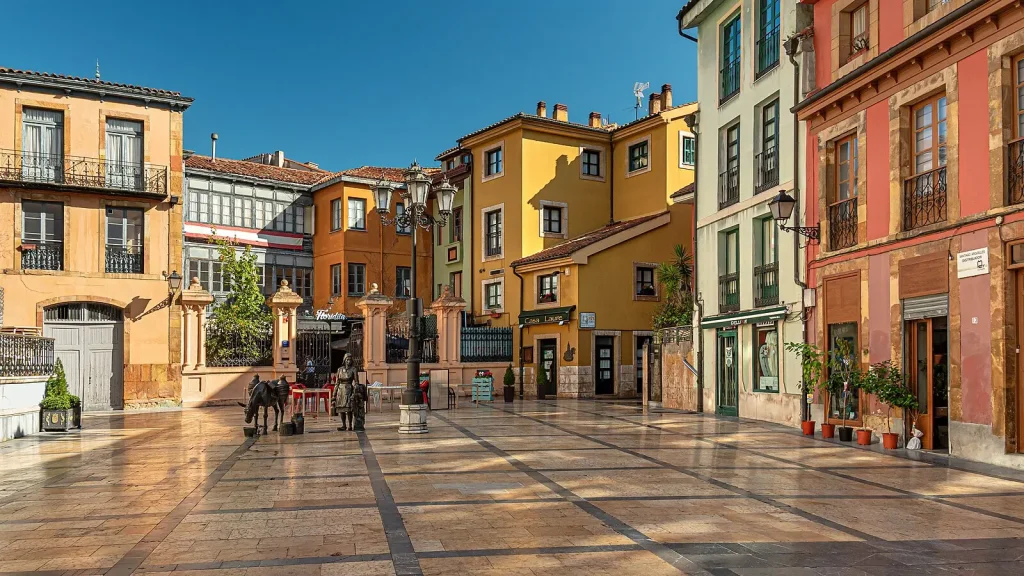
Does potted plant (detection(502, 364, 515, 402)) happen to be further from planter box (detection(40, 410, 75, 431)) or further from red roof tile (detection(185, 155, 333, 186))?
red roof tile (detection(185, 155, 333, 186))

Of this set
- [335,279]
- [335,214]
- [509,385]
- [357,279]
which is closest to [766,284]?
[509,385]

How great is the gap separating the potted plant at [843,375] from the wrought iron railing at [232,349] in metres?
18.3

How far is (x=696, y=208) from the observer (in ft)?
80.5

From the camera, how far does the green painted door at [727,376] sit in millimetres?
22078

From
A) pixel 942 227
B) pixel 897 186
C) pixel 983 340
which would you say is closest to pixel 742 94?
pixel 897 186

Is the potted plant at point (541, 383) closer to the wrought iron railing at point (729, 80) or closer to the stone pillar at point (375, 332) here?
the stone pillar at point (375, 332)

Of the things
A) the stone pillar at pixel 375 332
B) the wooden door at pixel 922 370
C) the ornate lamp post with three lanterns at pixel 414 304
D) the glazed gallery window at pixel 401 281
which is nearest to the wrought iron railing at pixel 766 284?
the wooden door at pixel 922 370

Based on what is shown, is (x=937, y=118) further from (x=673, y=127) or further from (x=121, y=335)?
(x=121, y=335)

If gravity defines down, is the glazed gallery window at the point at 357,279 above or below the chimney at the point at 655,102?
below

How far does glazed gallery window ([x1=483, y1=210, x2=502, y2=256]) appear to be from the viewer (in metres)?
36.8

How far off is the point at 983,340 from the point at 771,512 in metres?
5.90

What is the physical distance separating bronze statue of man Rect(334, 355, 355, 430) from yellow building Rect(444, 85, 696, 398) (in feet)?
47.6

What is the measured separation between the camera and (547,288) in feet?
112

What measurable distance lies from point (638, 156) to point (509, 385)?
429 inches
